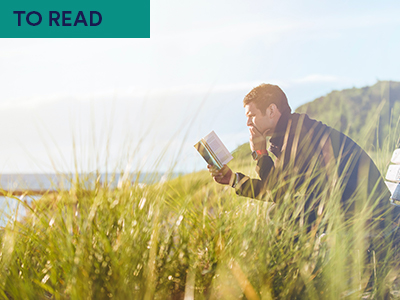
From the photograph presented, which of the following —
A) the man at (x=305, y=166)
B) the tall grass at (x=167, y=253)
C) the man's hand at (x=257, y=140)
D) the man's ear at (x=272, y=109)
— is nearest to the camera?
the tall grass at (x=167, y=253)

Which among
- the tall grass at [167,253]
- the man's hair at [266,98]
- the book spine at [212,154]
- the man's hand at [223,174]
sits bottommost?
the tall grass at [167,253]

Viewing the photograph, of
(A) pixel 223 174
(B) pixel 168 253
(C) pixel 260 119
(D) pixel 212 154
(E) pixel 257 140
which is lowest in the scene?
(B) pixel 168 253

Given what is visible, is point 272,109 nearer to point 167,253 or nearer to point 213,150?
point 213,150

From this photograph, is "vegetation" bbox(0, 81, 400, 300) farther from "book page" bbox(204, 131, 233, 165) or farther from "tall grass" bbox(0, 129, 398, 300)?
"book page" bbox(204, 131, 233, 165)

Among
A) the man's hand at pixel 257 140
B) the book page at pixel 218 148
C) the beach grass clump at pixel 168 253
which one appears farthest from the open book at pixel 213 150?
the man's hand at pixel 257 140

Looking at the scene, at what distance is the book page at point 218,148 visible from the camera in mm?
2861

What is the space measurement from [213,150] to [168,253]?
1.09 metres

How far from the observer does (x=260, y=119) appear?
3223 mm

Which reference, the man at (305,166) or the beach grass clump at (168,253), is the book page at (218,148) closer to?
the man at (305,166)

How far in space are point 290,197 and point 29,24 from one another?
3.52 metres

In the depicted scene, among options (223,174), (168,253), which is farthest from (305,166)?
(168,253)

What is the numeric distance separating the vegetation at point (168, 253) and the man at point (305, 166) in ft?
0.60

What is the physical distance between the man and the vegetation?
183 millimetres

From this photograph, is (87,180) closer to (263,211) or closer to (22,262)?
(22,262)
